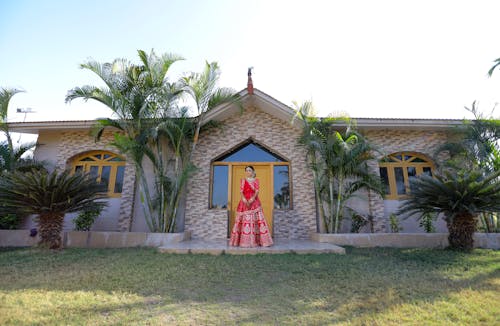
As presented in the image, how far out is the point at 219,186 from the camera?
8.07 meters

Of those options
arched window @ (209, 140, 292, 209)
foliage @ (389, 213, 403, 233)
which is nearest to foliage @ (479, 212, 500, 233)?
foliage @ (389, 213, 403, 233)

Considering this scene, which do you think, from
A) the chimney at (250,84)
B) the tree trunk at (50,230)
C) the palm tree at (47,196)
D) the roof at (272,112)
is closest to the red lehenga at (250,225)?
the roof at (272,112)

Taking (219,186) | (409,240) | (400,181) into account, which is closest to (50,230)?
(219,186)

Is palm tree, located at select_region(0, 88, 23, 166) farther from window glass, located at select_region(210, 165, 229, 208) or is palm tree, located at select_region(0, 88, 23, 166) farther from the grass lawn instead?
window glass, located at select_region(210, 165, 229, 208)

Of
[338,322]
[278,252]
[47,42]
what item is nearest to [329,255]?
[278,252]

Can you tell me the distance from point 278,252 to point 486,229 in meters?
5.84

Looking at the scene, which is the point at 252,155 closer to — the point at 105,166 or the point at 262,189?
the point at 262,189

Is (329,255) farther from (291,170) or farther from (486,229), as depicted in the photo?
(486,229)

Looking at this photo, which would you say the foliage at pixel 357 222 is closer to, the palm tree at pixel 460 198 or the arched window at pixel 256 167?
the palm tree at pixel 460 198

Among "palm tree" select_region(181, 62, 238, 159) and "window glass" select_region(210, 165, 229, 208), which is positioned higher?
"palm tree" select_region(181, 62, 238, 159)

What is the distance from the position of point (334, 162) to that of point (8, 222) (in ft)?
29.7

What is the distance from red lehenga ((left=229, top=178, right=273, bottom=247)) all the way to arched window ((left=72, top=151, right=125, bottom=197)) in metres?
4.48

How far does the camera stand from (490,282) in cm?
347

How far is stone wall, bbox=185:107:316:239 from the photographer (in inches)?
296
